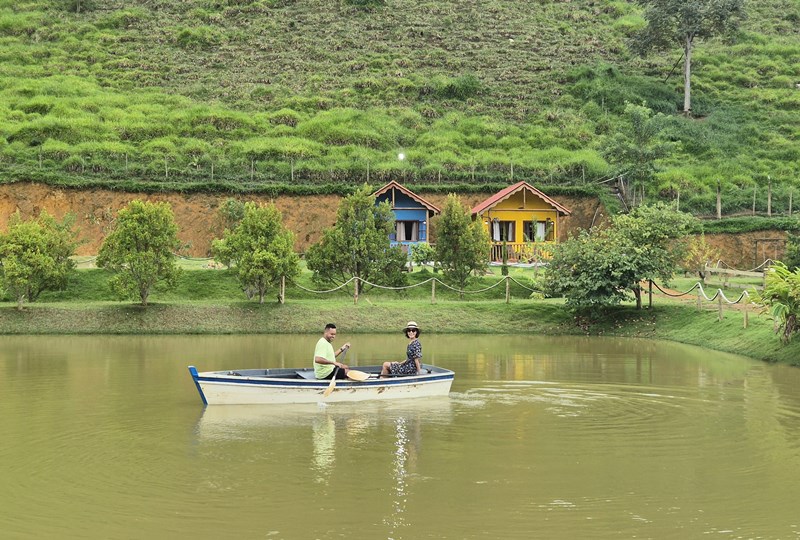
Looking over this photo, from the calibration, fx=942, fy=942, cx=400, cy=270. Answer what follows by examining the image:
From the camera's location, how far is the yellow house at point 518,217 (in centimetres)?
4850

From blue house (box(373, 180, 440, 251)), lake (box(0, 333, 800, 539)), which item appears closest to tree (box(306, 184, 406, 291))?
blue house (box(373, 180, 440, 251))

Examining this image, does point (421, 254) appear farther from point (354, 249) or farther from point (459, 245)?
point (354, 249)

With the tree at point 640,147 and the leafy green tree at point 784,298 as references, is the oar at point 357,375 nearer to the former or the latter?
the leafy green tree at point 784,298

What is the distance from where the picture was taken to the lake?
10.9 metres

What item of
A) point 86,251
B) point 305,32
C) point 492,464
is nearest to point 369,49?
point 305,32

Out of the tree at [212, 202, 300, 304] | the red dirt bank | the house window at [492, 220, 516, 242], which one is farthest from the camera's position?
the house window at [492, 220, 516, 242]

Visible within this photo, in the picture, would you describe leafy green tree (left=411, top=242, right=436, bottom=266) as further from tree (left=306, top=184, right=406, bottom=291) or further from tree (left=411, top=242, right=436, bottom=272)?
tree (left=306, top=184, right=406, bottom=291)

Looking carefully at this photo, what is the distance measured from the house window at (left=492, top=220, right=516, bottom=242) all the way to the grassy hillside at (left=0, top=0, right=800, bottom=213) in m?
6.04

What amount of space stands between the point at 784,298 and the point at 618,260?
828 centimetres

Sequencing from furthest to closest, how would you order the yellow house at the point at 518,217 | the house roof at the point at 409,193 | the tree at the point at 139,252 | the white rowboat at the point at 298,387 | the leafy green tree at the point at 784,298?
the yellow house at the point at 518,217
the house roof at the point at 409,193
the tree at the point at 139,252
the leafy green tree at the point at 784,298
the white rowboat at the point at 298,387

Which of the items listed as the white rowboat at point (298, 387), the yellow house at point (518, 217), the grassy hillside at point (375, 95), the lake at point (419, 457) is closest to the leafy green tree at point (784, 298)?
the lake at point (419, 457)

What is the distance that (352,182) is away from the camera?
2124 inches

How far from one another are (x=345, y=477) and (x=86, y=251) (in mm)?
39372

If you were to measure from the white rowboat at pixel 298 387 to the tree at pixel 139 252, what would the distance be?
1556 centimetres
